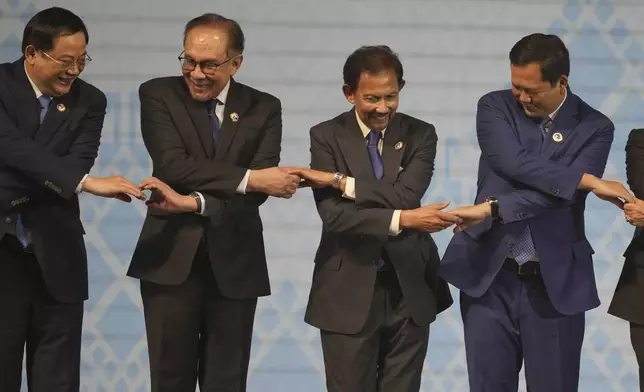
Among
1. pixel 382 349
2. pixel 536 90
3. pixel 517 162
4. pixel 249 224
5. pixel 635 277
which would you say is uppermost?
pixel 536 90

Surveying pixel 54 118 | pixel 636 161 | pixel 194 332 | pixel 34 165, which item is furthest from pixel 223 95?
pixel 636 161

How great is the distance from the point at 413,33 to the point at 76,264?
2116mm

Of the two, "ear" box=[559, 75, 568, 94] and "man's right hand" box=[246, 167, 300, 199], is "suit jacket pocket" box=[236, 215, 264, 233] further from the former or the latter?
"ear" box=[559, 75, 568, 94]

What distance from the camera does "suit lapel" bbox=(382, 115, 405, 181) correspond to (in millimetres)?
3521

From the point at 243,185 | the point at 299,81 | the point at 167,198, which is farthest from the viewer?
the point at 299,81

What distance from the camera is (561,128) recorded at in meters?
3.51

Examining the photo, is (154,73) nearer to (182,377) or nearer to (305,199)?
(305,199)

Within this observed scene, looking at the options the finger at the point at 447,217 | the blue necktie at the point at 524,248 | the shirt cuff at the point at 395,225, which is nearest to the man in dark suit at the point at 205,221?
the shirt cuff at the point at 395,225

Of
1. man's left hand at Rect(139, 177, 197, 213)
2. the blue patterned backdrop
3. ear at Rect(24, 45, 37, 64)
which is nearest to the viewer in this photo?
man's left hand at Rect(139, 177, 197, 213)

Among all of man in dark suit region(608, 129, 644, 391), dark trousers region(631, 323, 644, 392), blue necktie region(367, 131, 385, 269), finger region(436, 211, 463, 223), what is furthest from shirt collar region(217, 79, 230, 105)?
dark trousers region(631, 323, 644, 392)

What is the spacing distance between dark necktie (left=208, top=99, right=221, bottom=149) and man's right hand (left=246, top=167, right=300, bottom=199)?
19 centimetres

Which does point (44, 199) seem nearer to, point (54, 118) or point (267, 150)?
point (54, 118)

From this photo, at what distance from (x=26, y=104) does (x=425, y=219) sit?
1.39 meters

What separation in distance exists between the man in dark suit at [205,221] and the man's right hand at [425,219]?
15.9 inches
